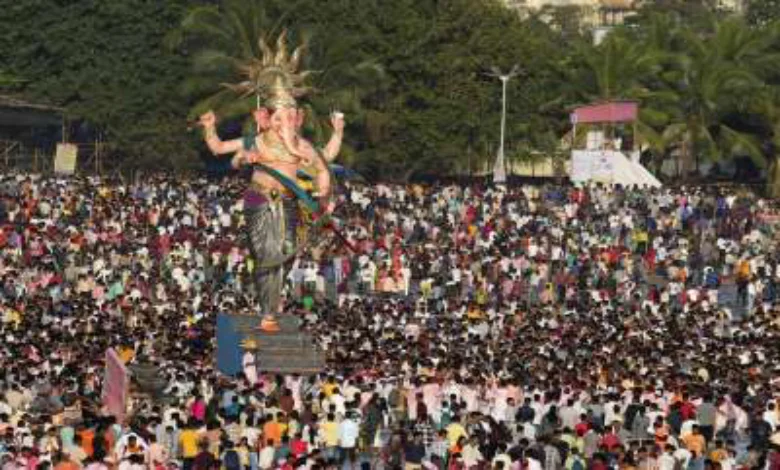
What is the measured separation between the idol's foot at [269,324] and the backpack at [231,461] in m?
11.3

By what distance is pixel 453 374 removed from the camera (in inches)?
1443

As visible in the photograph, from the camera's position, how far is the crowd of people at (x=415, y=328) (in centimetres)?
3127

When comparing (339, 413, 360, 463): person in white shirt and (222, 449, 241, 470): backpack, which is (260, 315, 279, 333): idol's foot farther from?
(222, 449, 241, 470): backpack

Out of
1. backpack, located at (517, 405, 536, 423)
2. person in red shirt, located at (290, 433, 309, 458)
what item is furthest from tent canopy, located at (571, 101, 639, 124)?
person in red shirt, located at (290, 433, 309, 458)

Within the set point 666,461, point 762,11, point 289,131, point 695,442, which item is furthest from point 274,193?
point 762,11

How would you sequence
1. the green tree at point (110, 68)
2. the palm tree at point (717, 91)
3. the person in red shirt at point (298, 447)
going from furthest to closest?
1. the palm tree at point (717, 91)
2. the green tree at point (110, 68)
3. the person in red shirt at point (298, 447)

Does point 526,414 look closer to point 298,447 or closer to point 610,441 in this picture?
point 610,441

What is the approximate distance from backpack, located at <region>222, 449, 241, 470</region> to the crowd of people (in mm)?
32

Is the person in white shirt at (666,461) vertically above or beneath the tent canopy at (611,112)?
beneath

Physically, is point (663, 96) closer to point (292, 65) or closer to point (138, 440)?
point (292, 65)

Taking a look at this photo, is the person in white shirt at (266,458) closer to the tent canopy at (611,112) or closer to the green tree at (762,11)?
the tent canopy at (611,112)

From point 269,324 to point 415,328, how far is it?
3413 mm

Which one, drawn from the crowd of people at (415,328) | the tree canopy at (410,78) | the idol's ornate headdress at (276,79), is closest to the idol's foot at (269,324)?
the crowd of people at (415,328)

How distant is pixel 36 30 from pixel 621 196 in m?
26.5
